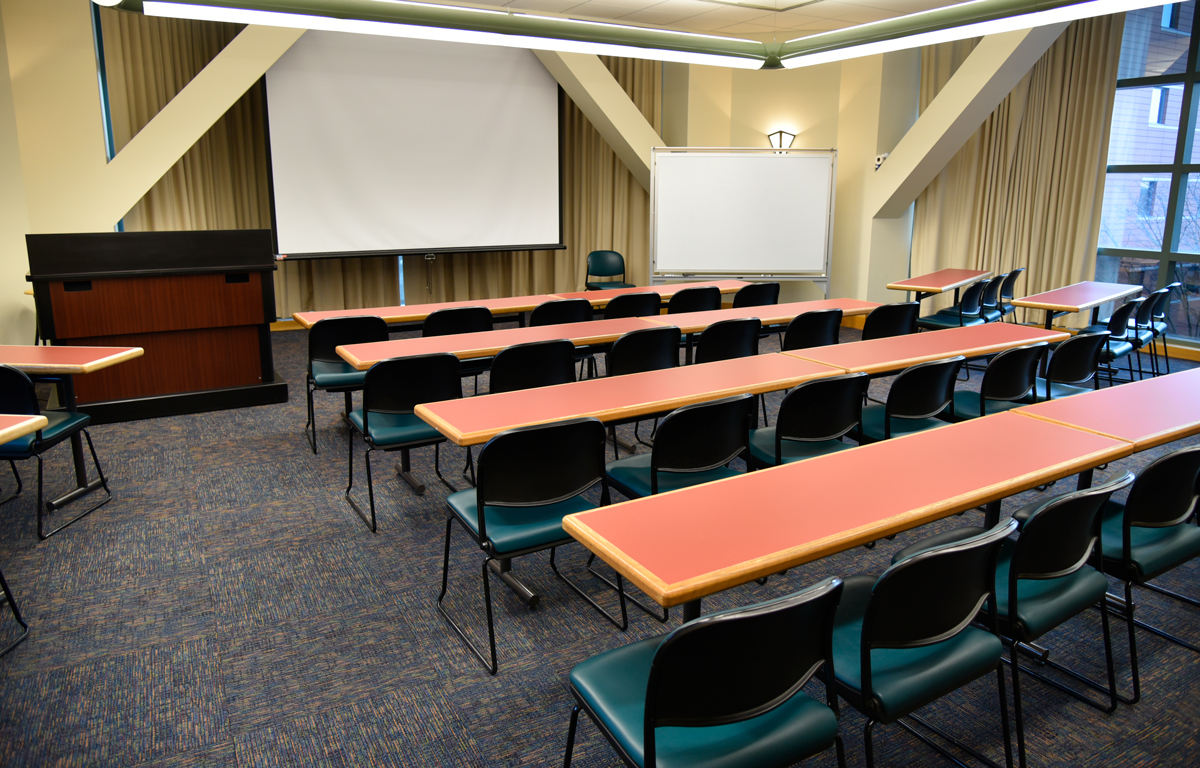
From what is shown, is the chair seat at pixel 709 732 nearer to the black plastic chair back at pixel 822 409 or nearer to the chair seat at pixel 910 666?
the chair seat at pixel 910 666

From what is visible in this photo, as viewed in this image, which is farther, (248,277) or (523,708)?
(248,277)

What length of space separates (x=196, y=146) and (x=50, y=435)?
4.95m

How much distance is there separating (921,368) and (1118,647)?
1283 mm

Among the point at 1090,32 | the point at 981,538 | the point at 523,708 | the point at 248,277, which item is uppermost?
the point at 1090,32

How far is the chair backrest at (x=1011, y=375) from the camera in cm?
367

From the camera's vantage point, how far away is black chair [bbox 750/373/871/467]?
301cm

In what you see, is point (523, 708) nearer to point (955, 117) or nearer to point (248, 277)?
point (248, 277)

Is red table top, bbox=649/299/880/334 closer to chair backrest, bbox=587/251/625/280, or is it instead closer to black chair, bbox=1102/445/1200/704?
black chair, bbox=1102/445/1200/704

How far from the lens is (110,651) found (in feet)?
8.32

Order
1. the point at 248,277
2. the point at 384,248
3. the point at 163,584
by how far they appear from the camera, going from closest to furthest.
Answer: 1. the point at 163,584
2. the point at 248,277
3. the point at 384,248

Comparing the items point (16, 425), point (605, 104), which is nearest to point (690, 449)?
point (16, 425)

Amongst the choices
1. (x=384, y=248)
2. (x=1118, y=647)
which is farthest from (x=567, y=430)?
(x=384, y=248)

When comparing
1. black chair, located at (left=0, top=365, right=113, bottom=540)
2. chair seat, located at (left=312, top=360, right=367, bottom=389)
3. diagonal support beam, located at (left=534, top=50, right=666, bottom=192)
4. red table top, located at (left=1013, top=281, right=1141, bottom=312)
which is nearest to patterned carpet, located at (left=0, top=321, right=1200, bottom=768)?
black chair, located at (left=0, top=365, right=113, bottom=540)

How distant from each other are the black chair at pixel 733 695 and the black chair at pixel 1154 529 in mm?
1218
